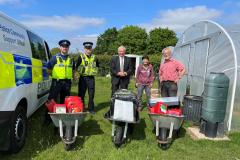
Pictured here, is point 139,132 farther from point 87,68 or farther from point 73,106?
point 87,68

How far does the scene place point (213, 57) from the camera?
27.5 ft

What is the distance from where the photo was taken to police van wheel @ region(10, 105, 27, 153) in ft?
15.1

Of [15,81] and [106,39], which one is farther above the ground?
[106,39]

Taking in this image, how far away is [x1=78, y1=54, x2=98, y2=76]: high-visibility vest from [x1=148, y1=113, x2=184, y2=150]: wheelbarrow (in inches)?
111

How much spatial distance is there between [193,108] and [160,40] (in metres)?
52.5

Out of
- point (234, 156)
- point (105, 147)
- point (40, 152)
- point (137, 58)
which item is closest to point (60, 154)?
point (40, 152)

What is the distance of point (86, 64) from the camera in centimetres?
780

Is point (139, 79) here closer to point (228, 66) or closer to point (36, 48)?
point (228, 66)

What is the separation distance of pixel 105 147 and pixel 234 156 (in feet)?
8.06

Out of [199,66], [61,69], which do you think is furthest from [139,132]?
[199,66]

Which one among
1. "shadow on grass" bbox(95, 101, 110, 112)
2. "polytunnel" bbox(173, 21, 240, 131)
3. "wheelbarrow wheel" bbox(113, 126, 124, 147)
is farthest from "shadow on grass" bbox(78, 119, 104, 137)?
"polytunnel" bbox(173, 21, 240, 131)

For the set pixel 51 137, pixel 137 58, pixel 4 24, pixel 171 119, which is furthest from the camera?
pixel 137 58

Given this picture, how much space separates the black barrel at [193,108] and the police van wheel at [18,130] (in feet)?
13.9

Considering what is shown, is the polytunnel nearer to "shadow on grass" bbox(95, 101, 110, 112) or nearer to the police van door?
the police van door
